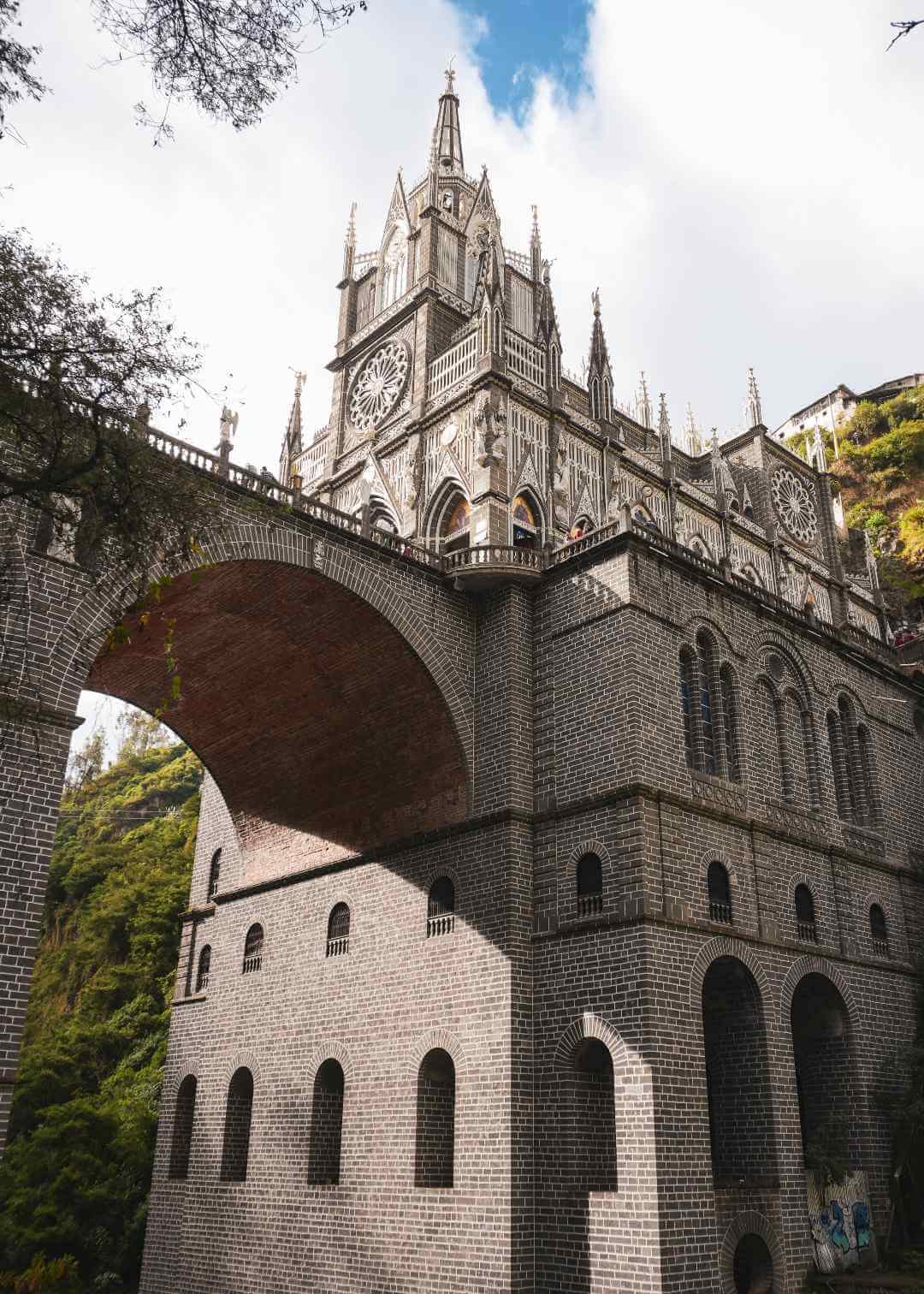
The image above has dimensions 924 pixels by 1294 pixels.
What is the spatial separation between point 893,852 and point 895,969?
3.07 metres

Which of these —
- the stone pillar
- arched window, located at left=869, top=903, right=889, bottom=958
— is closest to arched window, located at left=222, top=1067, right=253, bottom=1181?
the stone pillar

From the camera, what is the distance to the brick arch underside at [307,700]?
22.0 m

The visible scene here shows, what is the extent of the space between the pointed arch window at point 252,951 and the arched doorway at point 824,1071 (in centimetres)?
1240

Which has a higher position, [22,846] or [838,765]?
[838,765]

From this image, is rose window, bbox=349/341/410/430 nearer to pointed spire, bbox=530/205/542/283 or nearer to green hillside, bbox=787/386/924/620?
pointed spire, bbox=530/205/542/283

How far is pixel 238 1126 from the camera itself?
985 inches

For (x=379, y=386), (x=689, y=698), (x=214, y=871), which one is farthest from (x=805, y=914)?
(x=379, y=386)

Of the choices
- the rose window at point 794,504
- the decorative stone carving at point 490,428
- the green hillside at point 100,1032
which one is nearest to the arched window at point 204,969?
the green hillside at point 100,1032

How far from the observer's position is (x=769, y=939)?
21062 mm

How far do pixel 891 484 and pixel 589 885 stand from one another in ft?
144

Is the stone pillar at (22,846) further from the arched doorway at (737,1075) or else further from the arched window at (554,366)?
the arched window at (554,366)

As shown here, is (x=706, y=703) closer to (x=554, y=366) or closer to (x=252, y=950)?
(x=554, y=366)

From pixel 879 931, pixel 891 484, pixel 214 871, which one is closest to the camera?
pixel 879 931

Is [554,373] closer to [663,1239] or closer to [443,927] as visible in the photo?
[443,927]
